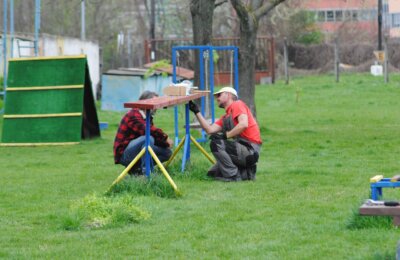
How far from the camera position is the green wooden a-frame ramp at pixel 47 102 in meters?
18.8

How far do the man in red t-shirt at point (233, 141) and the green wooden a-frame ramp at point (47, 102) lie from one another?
6.31m

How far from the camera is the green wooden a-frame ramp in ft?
61.6

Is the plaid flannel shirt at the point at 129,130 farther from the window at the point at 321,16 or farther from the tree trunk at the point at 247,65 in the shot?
the window at the point at 321,16

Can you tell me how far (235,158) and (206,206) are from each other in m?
2.00

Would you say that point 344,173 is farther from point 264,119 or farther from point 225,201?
point 264,119

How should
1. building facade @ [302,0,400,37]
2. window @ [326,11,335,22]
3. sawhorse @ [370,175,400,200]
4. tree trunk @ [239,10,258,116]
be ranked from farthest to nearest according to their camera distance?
window @ [326,11,335,22]
building facade @ [302,0,400,37]
tree trunk @ [239,10,258,116]
sawhorse @ [370,175,400,200]

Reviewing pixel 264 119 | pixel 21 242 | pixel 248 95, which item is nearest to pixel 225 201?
pixel 21 242

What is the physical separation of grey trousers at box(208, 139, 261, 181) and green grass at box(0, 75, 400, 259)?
240 mm

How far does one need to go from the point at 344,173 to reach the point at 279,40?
38.8 meters

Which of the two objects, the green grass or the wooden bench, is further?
the green grass

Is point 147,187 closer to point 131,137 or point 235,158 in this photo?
point 131,137

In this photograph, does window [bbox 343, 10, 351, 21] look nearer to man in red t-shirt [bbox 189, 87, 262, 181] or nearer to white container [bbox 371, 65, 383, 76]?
white container [bbox 371, 65, 383, 76]

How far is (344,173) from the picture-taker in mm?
13258

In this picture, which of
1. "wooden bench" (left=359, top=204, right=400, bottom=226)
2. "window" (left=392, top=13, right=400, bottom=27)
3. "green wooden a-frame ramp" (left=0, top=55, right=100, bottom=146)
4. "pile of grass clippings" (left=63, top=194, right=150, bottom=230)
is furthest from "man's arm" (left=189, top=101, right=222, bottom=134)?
"window" (left=392, top=13, right=400, bottom=27)
